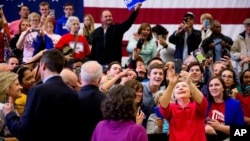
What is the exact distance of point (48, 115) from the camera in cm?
595

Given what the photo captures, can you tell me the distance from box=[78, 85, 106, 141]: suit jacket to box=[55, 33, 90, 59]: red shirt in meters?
4.50

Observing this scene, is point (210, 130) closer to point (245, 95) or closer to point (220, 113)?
point (220, 113)

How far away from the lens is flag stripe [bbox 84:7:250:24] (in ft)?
45.5

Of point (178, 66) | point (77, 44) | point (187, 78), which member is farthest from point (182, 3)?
point (187, 78)

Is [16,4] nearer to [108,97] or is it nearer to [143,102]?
[143,102]

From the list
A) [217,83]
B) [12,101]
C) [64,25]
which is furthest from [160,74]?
[64,25]

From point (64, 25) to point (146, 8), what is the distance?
86.0 inches

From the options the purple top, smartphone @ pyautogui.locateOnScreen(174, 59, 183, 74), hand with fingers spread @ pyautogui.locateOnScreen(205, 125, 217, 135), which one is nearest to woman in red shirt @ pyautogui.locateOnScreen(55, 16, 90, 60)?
smartphone @ pyautogui.locateOnScreen(174, 59, 183, 74)

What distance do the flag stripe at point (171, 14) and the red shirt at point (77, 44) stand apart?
2715 mm

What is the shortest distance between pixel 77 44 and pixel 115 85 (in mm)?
4576

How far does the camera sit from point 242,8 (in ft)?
45.4

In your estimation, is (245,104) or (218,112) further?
(245,104)

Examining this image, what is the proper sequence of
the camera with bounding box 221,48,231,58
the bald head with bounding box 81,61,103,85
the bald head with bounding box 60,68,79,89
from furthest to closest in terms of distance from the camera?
the camera with bounding box 221,48,231,58, the bald head with bounding box 60,68,79,89, the bald head with bounding box 81,61,103,85

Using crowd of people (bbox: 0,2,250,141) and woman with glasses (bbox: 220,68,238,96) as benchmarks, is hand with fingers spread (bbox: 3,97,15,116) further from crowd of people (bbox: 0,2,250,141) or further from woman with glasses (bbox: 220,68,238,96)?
woman with glasses (bbox: 220,68,238,96)
